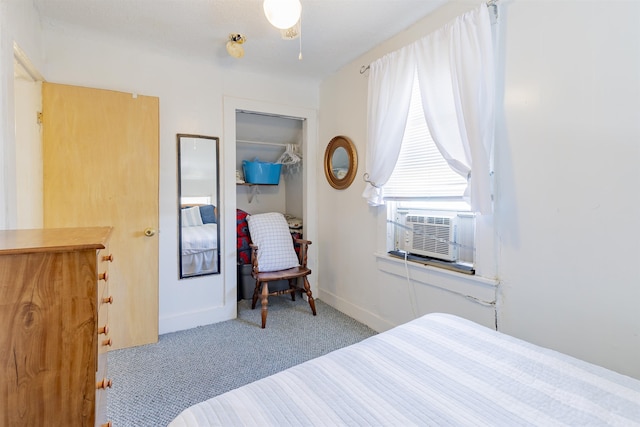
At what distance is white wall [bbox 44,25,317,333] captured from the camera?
2264mm

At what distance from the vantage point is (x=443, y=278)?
197 cm

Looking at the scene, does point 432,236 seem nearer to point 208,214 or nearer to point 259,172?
point 208,214

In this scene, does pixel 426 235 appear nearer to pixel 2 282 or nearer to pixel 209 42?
pixel 2 282

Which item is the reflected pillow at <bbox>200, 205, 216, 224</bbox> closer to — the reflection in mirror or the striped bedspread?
the reflection in mirror

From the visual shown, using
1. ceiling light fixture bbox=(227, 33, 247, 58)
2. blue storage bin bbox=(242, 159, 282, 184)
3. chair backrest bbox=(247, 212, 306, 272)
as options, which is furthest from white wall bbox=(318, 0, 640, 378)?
blue storage bin bbox=(242, 159, 282, 184)

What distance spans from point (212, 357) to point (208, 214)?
1.23m

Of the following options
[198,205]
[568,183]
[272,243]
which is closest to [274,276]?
[272,243]

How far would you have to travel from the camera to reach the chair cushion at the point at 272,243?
9.71 feet

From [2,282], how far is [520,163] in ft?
6.91

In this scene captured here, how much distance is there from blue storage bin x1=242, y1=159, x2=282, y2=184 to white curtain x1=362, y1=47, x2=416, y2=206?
1628mm

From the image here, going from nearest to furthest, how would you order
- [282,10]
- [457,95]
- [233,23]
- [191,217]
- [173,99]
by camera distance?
[282,10]
[457,95]
[233,23]
[173,99]
[191,217]

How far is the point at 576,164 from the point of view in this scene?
53.6 inches

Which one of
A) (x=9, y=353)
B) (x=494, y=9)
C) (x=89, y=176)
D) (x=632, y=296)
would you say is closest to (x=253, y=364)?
(x=9, y=353)

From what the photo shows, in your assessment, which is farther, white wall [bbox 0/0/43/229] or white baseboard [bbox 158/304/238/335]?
white baseboard [bbox 158/304/238/335]
